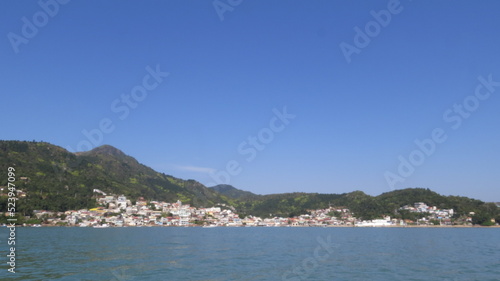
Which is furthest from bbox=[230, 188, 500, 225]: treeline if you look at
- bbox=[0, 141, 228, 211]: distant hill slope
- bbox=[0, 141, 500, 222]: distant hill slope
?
bbox=[0, 141, 228, 211]: distant hill slope

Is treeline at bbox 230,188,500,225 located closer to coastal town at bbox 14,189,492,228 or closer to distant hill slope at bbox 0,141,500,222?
distant hill slope at bbox 0,141,500,222

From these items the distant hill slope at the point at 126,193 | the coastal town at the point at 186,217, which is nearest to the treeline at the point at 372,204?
the distant hill slope at the point at 126,193

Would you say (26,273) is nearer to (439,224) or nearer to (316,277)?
(316,277)

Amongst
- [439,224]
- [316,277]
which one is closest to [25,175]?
[316,277]

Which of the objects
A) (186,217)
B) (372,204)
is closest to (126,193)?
(186,217)

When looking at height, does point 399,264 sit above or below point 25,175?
below

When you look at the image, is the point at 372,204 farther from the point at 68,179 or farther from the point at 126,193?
the point at 68,179

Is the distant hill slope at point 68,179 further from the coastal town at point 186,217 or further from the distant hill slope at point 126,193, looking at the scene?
the coastal town at point 186,217
